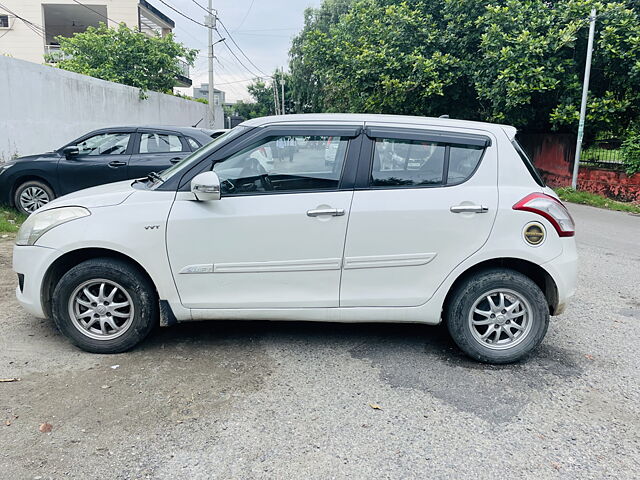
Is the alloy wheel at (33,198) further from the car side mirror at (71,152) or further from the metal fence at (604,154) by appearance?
the metal fence at (604,154)

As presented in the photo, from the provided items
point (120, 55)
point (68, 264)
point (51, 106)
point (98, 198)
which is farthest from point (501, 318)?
point (120, 55)

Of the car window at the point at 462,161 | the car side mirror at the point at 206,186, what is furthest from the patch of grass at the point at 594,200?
the car side mirror at the point at 206,186

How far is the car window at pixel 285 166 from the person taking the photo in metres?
3.95

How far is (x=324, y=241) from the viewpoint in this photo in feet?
12.7

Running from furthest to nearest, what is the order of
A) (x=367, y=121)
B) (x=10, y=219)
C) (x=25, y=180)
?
(x=25, y=180)
(x=10, y=219)
(x=367, y=121)

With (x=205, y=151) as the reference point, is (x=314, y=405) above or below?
below

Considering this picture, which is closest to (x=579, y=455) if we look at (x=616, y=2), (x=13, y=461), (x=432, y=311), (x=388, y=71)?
(x=432, y=311)

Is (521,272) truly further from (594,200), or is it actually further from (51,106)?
(51,106)

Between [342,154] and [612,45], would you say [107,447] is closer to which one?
[342,154]

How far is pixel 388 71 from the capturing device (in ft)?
60.6

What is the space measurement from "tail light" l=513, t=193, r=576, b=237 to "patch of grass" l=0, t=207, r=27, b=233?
752cm

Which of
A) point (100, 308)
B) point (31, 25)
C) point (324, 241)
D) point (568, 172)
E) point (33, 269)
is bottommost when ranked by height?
point (100, 308)

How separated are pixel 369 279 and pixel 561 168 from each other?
1532cm

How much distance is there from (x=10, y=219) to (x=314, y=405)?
7546 millimetres
